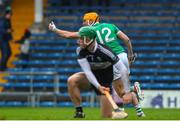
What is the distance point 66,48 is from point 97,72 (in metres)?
15.8

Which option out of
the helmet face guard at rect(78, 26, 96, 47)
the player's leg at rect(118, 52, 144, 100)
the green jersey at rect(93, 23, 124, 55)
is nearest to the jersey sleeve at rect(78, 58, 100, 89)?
the helmet face guard at rect(78, 26, 96, 47)

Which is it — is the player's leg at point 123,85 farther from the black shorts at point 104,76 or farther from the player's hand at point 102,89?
the player's hand at point 102,89

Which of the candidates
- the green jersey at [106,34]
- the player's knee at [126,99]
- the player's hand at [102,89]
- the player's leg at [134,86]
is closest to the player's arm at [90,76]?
the player's hand at [102,89]

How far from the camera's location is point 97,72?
12398mm

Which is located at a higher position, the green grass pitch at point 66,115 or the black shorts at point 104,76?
the black shorts at point 104,76

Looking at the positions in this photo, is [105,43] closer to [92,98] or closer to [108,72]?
Result: [108,72]

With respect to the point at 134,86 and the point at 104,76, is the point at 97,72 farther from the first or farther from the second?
the point at 134,86

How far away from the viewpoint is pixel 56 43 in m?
28.8

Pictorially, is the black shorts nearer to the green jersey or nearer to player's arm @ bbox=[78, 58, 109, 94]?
player's arm @ bbox=[78, 58, 109, 94]

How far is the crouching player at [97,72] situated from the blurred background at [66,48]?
1004 centimetres

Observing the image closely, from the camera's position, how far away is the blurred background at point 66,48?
24859mm

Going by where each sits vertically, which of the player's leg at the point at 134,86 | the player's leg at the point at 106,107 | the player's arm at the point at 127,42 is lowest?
the player's leg at the point at 106,107

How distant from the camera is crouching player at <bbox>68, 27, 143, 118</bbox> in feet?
39.4

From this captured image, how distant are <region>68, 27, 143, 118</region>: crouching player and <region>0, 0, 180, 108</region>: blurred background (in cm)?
1004
